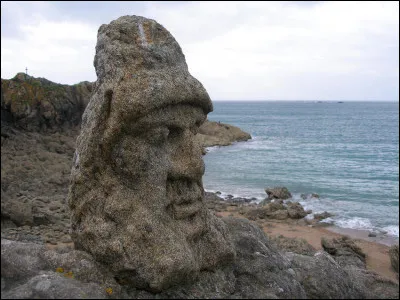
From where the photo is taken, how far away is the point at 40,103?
41.2 meters

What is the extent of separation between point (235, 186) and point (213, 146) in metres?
28.3

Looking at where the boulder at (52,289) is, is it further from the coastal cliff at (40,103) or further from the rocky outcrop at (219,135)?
the rocky outcrop at (219,135)

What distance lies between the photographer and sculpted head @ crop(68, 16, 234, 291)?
727 cm

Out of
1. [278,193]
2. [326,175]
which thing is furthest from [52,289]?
[326,175]

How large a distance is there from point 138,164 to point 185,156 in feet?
3.78

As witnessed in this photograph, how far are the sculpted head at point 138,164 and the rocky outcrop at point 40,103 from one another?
32759 mm

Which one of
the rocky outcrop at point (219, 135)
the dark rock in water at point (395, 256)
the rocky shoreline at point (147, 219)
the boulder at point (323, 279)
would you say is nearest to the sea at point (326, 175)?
the rocky outcrop at point (219, 135)

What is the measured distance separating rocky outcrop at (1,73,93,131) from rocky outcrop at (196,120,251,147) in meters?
26.5

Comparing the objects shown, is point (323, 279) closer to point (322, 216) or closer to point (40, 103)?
point (322, 216)

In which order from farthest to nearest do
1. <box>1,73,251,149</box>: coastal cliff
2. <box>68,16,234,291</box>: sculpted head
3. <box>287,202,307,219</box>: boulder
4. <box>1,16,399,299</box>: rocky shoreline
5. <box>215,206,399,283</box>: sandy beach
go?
<box>1,73,251,149</box>: coastal cliff, <box>287,202,307,219</box>: boulder, <box>215,206,399,283</box>: sandy beach, <box>68,16,234,291</box>: sculpted head, <box>1,16,399,299</box>: rocky shoreline

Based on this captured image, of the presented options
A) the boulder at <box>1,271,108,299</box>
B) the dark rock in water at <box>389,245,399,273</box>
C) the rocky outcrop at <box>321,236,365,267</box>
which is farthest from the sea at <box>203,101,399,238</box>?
the boulder at <box>1,271,108,299</box>

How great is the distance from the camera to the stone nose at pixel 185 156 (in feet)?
26.6

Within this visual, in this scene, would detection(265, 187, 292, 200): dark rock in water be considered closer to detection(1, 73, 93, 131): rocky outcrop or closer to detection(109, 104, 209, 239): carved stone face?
detection(1, 73, 93, 131): rocky outcrop

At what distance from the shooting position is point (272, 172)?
45.0 meters
